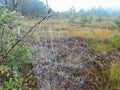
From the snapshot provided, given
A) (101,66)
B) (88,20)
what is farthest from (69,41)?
(88,20)

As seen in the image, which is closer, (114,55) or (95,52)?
(114,55)

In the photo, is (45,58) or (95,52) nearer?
(45,58)

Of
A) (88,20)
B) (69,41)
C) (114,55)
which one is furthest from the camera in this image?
(88,20)

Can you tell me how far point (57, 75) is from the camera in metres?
5.76

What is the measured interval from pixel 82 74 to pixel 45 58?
0.78 metres

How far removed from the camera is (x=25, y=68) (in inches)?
245

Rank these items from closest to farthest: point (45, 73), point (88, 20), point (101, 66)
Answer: point (45, 73), point (101, 66), point (88, 20)

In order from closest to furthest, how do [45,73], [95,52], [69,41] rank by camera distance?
[45,73]
[95,52]
[69,41]

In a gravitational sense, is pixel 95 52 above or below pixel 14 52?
below

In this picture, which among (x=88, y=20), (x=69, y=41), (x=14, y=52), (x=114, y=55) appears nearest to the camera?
(x=14, y=52)

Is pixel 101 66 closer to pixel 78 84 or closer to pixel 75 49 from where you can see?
pixel 78 84

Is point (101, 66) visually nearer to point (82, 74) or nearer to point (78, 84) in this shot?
point (82, 74)

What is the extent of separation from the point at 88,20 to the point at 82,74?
16193 mm

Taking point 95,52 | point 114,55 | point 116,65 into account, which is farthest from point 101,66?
point 95,52
